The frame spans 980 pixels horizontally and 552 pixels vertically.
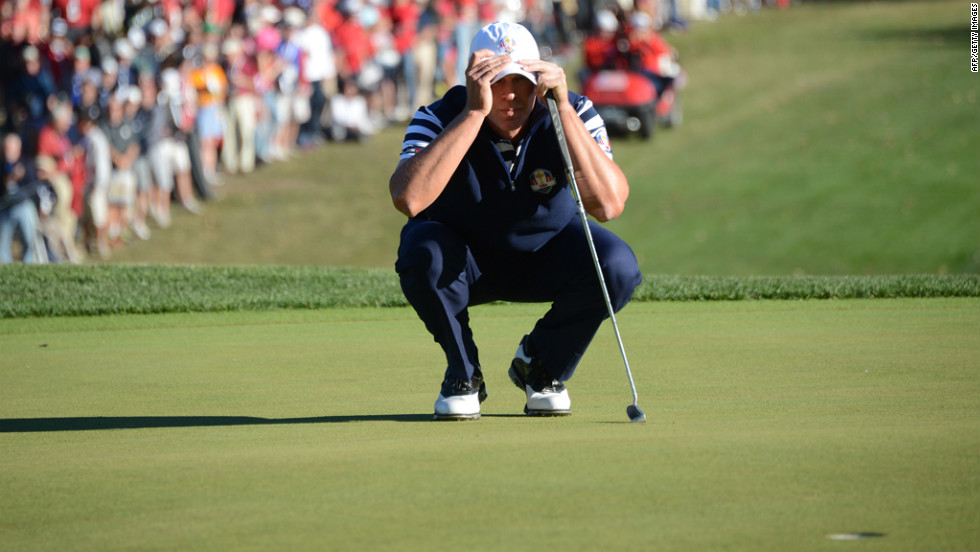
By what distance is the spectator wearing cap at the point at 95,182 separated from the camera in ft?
50.3

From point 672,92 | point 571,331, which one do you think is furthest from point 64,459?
point 672,92

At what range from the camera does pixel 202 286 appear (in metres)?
9.71

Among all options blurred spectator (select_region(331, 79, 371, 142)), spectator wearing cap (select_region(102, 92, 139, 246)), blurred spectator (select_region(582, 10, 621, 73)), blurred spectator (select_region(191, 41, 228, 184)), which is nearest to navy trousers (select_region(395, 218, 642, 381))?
spectator wearing cap (select_region(102, 92, 139, 246))

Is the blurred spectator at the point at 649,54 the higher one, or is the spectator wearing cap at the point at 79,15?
the spectator wearing cap at the point at 79,15

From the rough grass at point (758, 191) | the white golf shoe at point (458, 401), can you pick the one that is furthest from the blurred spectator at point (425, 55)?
the white golf shoe at point (458, 401)

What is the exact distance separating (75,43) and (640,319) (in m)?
11.9

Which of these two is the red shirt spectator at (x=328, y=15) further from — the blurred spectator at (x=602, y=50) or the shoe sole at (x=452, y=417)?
the shoe sole at (x=452, y=417)

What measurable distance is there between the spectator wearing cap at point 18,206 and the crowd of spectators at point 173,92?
16 millimetres

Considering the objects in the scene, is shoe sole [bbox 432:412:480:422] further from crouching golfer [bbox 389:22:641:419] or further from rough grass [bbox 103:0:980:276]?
rough grass [bbox 103:0:980:276]

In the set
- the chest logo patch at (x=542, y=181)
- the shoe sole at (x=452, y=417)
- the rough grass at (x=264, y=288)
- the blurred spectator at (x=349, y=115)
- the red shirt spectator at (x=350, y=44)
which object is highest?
the chest logo patch at (x=542, y=181)

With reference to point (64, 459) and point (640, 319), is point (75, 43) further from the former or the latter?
point (64, 459)

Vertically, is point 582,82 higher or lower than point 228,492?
lower

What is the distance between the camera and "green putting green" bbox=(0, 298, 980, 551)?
3.19 meters

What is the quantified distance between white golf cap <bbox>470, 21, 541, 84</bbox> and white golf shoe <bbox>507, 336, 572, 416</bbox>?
1097 mm
